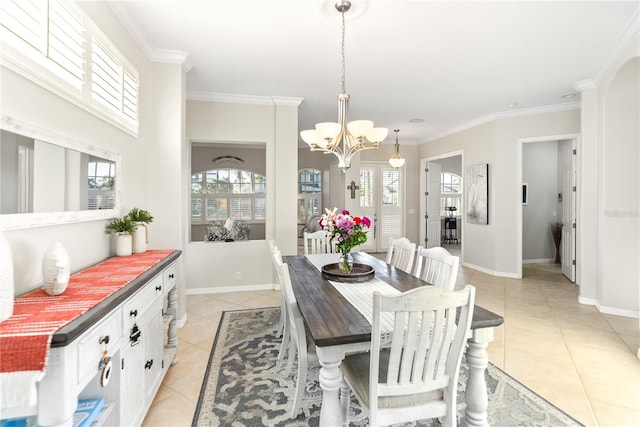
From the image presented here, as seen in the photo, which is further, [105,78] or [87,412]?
[105,78]

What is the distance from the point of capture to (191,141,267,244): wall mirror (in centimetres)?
727

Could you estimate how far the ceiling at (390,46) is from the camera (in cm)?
237

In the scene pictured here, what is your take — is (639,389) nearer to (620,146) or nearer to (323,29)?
(620,146)

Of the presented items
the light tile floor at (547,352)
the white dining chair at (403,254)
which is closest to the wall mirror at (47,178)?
the light tile floor at (547,352)

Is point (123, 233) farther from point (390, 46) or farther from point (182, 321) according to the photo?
point (390, 46)

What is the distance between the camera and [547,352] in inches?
103

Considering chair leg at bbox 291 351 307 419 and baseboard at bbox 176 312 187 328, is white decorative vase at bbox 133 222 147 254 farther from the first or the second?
chair leg at bbox 291 351 307 419

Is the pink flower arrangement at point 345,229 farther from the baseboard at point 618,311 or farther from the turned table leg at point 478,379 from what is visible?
the baseboard at point 618,311

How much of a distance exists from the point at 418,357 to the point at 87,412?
1.41 m

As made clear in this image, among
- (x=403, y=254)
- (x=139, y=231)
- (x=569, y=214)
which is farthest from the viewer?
(x=569, y=214)

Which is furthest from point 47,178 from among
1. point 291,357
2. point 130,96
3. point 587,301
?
point 587,301

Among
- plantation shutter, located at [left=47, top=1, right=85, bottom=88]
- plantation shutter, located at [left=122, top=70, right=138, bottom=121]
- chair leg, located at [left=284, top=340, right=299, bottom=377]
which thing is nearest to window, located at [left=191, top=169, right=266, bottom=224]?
plantation shutter, located at [left=122, top=70, right=138, bottom=121]

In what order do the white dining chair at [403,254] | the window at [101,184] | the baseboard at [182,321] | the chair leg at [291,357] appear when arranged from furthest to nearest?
the baseboard at [182,321] < the white dining chair at [403,254] < the chair leg at [291,357] < the window at [101,184]

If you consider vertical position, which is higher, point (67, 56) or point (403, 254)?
point (67, 56)
